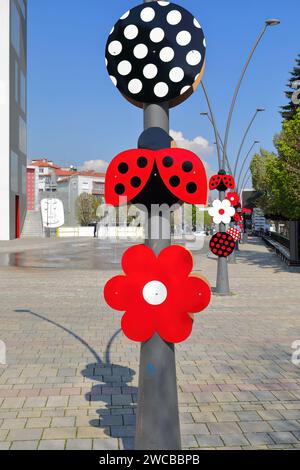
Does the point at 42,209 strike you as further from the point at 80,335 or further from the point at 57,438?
the point at 57,438

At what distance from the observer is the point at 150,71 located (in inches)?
132

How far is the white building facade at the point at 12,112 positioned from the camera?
133 feet

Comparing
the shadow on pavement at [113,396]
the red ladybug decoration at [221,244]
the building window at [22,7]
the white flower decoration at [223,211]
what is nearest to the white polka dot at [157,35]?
the shadow on pavement at [113,396]

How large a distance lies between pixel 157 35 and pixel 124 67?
1.00ft

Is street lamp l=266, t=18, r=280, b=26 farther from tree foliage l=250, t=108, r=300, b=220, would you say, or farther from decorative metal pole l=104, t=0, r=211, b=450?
decorative metal pole l=104, t=0, r=211, b=450

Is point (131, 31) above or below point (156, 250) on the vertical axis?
above

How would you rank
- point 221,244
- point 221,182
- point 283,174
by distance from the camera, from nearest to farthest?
point 221,244 < point 221,182 < point 283,174

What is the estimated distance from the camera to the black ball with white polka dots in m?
3.30

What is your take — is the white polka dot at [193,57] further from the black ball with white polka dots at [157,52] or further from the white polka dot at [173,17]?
the white polka dot at [173,17]

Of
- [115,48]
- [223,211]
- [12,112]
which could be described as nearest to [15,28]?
[12,112]

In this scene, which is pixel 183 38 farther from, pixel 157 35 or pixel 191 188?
pixel 191 188

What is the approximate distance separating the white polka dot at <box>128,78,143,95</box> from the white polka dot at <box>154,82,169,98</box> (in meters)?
0.11

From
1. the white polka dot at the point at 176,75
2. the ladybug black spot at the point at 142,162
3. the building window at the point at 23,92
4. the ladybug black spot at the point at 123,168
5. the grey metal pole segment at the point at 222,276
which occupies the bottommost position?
the grey metal pole segment at the point at 222,276

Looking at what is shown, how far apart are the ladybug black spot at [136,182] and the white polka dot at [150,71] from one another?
71cm
